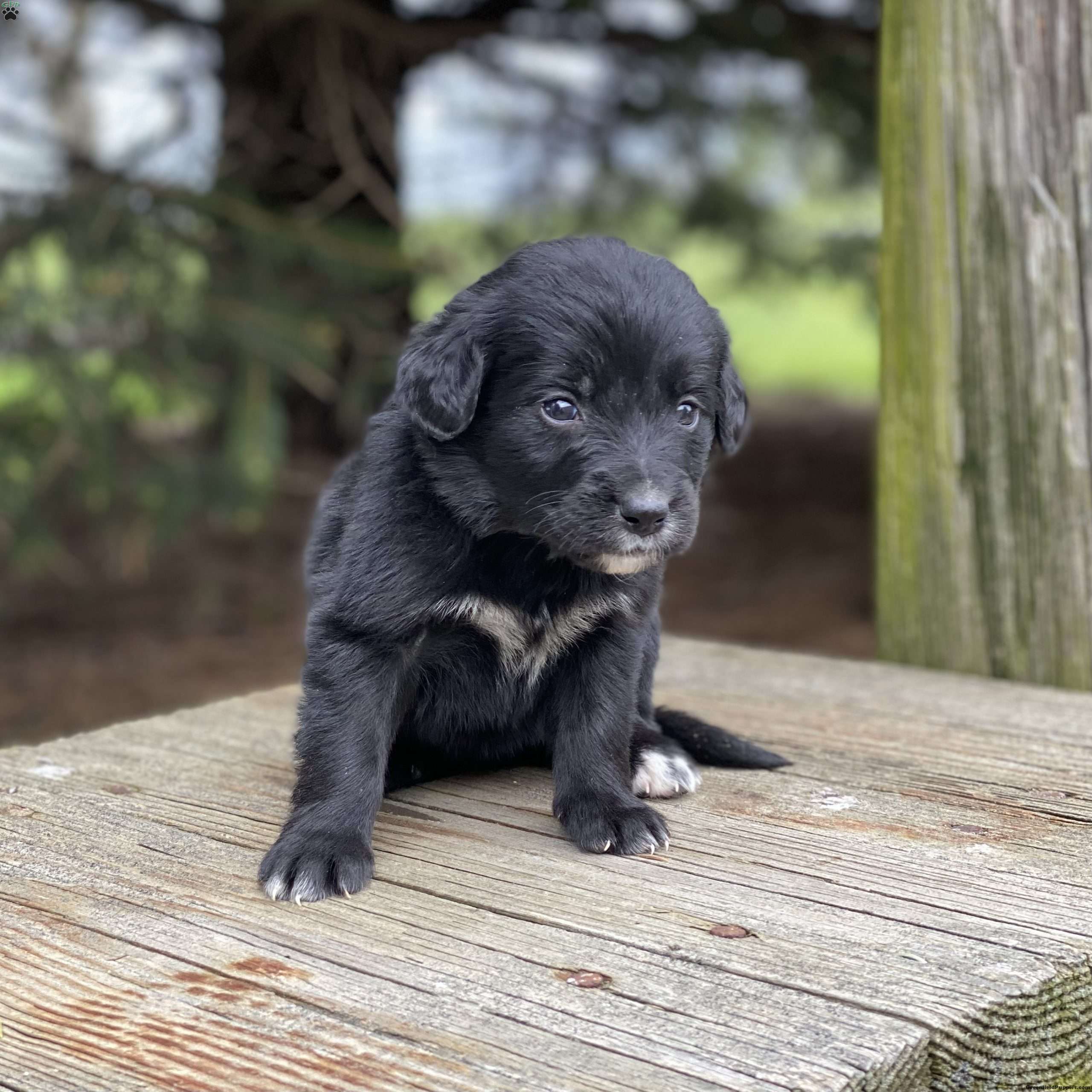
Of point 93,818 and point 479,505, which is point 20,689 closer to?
point 93,818

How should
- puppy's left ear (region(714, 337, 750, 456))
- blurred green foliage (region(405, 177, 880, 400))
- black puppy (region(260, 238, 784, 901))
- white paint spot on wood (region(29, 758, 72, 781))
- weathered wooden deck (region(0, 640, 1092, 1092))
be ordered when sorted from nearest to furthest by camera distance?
weathered wooden deck (region(0, 640, 1092, 1092)) < black puppy (region(260, 238, 784, 901)) < puppy's left ear (region(714, 337, 750, 456)) < white paint spot on wood (region(29, 758, 72, 781)) < blurred green foliage (region(405, 177, 880, 400))

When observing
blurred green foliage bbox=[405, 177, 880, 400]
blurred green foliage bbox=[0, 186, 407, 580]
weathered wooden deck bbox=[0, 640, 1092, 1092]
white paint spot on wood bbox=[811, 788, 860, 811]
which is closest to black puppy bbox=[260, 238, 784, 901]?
weathered wooden deck bbox=[0, 640, 1092, 1092]

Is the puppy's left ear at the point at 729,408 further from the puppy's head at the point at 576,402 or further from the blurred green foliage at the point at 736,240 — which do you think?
the blurred green foliage at the point at 736,240

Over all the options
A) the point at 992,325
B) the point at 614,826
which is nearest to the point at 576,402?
the point at 614,826

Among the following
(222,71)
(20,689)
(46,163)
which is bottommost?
(20,689)

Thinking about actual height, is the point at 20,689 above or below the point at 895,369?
below

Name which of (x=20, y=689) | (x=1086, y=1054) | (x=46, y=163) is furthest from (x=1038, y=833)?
(x=20, y=689)

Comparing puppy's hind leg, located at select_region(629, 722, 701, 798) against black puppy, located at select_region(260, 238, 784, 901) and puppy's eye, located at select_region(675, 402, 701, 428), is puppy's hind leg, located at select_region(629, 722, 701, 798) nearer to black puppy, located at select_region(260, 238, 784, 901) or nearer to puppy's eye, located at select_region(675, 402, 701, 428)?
black puppy, located at select_region(260, 238, 784, 901)

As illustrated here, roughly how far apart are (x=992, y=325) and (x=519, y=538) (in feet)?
6.30

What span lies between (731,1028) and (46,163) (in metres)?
5.00

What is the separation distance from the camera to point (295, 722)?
3.78 m

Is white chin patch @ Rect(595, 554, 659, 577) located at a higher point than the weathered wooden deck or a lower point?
higher

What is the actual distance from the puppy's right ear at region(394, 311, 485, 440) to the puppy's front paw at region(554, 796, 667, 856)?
0.78 metres

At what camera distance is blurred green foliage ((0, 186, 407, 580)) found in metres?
5.57
